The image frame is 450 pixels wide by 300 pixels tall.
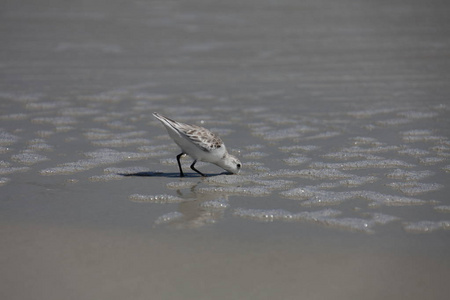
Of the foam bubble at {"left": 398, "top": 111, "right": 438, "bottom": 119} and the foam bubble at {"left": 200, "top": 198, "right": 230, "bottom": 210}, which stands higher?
the foam bubble at {"left": 398, "top": 111, "right": 438, "bottom": 119}

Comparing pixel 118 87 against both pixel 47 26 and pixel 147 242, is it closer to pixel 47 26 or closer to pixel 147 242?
pixel 47 26

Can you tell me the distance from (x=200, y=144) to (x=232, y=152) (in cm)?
121

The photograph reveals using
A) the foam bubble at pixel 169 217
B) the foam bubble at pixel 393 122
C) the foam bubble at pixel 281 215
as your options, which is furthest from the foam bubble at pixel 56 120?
the foam bubble at pixel 393 122

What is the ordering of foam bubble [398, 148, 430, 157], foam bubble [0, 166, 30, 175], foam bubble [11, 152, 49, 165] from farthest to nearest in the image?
foam bubble [398, 148, 430, 157], foam bubble [11, 152, 49, 165], foam bubble [0, 166, 30, 175]

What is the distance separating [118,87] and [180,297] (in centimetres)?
727

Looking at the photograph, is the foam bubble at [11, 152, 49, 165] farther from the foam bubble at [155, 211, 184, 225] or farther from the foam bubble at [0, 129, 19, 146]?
the foam bubble at [155, 211, 184, 225]

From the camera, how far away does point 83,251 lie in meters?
5.29

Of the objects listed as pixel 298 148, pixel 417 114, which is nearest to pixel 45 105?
pixel 298 148

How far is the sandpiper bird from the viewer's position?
22.8 ft

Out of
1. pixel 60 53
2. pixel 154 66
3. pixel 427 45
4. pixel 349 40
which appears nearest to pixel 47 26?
pixel 60 53

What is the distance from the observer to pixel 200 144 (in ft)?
22.8

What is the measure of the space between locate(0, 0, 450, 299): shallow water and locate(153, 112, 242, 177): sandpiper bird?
0.56ft

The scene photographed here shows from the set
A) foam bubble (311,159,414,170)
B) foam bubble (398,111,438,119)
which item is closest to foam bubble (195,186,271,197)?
foam bubble (311,159,414,170)

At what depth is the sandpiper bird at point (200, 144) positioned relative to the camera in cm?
695
